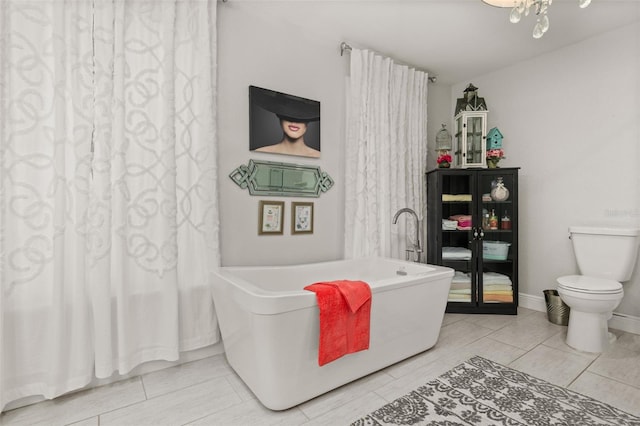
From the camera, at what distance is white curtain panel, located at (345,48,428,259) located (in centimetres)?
286

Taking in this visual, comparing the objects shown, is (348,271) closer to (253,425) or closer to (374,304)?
(374,304)

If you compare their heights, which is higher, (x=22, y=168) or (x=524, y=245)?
(x=22, y=168)

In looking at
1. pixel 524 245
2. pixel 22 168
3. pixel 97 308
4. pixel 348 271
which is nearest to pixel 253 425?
pixel 97 308

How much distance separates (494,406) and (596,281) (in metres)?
1.43

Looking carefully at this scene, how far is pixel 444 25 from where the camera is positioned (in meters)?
2.59

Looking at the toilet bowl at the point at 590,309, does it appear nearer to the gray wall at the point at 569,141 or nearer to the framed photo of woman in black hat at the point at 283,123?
the gray wall at the point at 569,141

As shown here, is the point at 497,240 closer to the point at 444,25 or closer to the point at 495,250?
the point at 495,250

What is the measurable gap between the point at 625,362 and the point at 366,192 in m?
2.09

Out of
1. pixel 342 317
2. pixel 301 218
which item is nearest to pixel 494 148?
pixel 301 218

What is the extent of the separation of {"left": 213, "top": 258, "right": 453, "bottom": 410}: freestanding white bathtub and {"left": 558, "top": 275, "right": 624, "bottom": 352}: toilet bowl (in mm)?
907

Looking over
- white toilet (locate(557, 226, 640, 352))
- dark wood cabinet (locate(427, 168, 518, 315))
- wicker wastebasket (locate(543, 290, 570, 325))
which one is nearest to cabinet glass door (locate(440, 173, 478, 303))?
dark wood cabinet (locate(427, 168, 518, 315))

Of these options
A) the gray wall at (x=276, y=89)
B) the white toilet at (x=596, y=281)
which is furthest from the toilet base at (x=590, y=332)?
the gray wall at (x=276, y=89)

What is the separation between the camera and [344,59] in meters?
2.89

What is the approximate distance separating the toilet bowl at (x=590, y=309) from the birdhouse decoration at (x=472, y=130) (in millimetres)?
1344
